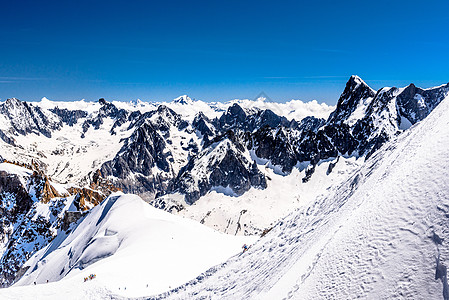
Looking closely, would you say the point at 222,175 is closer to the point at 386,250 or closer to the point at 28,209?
the point at 28,209

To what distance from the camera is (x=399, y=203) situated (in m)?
11.2

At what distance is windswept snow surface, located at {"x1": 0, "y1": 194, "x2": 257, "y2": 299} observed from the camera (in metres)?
26.3

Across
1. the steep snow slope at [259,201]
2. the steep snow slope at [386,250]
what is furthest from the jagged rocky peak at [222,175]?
the steep snow slope at [386,250]

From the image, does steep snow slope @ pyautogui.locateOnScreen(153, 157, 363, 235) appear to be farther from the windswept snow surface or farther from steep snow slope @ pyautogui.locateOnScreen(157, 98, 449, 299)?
steep snow slope @ pyautogui.locateOnScreen(157, 98, 449, 299)

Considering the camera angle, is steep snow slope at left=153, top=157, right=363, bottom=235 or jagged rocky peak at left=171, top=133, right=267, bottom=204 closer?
steep snow slope at left=153, top=157, right=363, bottom=235

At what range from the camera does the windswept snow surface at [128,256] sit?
2627 centimetres

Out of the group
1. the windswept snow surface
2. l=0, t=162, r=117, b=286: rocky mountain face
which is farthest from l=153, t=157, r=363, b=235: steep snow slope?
the windswept snow surface

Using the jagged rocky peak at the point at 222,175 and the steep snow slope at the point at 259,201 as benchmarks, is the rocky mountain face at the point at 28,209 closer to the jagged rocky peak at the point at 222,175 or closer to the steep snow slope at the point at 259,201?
the steep snow slope at the point at 259,201

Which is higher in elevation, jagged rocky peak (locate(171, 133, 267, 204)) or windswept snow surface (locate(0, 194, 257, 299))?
jagged rocky peak (locate(171, 133, 267, 204))

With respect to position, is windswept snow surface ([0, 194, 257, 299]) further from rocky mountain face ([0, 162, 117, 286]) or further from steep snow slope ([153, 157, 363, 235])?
steep snow slope ([153, 157, 363, 235])

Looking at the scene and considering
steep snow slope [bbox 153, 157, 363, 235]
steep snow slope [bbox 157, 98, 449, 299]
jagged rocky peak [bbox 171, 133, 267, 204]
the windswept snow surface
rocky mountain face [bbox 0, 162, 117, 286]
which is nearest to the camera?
steep snow slope [bbox 157, 98, 449, 299]

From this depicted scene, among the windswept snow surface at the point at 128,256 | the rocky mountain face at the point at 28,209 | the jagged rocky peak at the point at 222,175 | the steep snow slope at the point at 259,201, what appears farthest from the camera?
the jagged rocky peak at the point at 222,175

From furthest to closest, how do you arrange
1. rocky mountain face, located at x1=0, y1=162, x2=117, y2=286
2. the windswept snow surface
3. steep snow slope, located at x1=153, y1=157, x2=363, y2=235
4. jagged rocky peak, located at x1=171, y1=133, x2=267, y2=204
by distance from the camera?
jagged rocky peak, located at x1=171, y1=133, x2=267, y2=204
steep snow slope, located at x1=153, y1=157, x2=363, y2=235
rocky mountain face, located at x1=0, y1=162, x2=117, y2=286
the windswept snow surface

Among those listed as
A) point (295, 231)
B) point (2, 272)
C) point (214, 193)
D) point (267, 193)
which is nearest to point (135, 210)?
point (295, 231)
